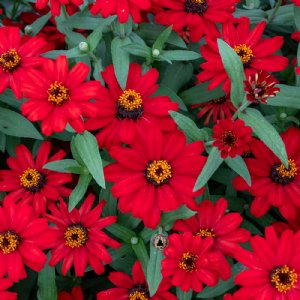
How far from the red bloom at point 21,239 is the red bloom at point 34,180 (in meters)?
0.11

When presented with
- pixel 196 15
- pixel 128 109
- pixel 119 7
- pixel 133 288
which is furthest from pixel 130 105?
pixel 133 288

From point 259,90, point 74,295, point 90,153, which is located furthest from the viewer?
point 74,295

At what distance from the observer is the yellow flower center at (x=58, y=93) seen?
1.14 m

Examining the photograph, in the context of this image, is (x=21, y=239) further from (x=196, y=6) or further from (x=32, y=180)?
(x=196, y=6)

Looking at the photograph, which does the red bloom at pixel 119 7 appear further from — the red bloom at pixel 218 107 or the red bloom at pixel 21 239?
the red bloom at pixel 21 239

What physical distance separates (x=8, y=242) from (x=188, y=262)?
412mm

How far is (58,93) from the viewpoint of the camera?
1.15 m

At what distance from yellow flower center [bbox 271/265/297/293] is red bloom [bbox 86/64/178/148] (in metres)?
0.40

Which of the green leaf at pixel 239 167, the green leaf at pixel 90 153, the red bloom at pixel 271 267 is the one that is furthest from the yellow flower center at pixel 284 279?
the green leaf at pixel 90 153

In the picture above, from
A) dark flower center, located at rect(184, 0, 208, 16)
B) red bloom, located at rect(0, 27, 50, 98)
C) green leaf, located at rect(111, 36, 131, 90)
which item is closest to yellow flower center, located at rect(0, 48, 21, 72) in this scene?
red bloom, located at rect(0, 27, 50, 98)

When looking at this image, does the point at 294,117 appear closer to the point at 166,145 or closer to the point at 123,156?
the point at 166,145

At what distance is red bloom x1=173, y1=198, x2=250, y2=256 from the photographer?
4.05 ft

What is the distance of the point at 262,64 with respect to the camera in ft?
4.43

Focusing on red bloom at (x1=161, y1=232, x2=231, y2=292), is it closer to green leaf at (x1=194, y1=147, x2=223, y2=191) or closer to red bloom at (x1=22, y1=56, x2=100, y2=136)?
green leaf at (x1=194, y1=147, x2=223, y2=191)
